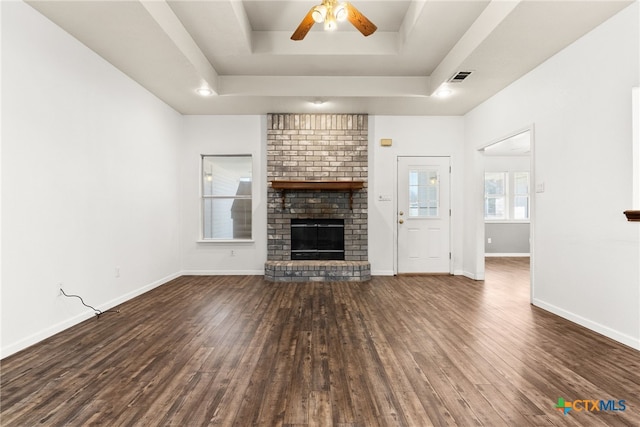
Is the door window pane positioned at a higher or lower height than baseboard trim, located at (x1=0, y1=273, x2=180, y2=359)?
higher

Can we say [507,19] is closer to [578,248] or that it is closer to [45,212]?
[578,248]

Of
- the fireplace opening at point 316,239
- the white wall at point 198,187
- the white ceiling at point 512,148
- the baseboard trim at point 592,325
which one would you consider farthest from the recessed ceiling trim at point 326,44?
the baseboard trim at point 592,325

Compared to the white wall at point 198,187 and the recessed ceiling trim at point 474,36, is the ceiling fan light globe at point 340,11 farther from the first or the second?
the white wall at point 198,187

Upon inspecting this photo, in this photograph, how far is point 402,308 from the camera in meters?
3.31

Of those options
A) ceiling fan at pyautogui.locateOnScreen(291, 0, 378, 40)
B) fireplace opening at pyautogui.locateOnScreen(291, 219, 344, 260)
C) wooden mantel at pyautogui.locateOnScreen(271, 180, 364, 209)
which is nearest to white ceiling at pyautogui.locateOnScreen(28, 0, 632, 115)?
ceiling fan at pyautogui.locateOnScreen(291, 0, 378, 40)

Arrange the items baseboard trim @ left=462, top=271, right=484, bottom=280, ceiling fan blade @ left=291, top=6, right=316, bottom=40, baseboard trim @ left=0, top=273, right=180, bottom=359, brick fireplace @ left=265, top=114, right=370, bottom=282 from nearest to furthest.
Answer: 1. baseboard trim @ left=0, top=273, right=180, bottom=359
2. ceiling fan blade @ left=291, top=6, right=316, bottom=40
3. baseboard trim @ left=462, top=271, right=484, bottom=280
4. brick fireplace @ left=265, top=114, right=370, bottom=282

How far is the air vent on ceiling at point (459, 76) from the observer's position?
353cm

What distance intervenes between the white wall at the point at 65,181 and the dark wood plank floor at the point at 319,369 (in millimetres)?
365

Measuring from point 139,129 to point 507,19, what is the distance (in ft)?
13.8

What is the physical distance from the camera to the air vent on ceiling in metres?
3.53

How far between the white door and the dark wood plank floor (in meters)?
1.81

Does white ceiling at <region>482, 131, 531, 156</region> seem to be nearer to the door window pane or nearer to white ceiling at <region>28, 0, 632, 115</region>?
the door window pane

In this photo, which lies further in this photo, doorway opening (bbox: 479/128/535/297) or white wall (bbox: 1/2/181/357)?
doorway opening (bbox: 479/128/535/297)

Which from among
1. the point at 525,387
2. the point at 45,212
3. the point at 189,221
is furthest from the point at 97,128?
the point at 525,387
